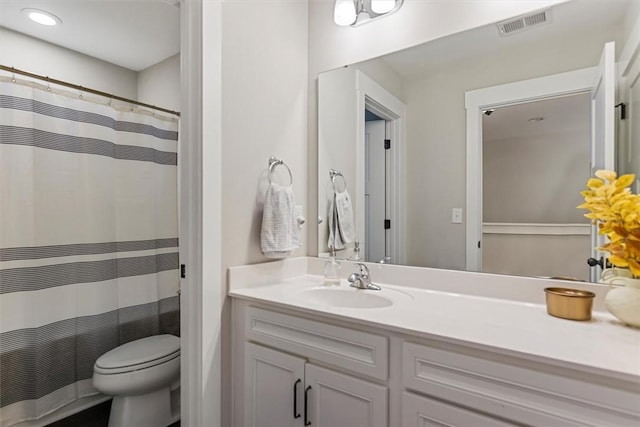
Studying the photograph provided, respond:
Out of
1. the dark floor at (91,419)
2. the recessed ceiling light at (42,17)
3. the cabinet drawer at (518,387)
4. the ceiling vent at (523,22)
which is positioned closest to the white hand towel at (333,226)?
the cabinet drawer at (518,387)

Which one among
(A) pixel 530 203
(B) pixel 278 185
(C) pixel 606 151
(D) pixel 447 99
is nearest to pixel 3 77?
(B) pixel 278 185

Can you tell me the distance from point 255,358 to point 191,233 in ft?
1.82

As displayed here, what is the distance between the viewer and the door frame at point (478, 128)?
127 centimetres

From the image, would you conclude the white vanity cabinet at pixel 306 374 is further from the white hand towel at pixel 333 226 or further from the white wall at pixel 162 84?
the white wall at pixel 162 84

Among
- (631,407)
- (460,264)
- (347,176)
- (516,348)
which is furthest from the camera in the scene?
(347,176)

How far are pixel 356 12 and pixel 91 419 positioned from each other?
2.61m

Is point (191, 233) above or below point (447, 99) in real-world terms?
below

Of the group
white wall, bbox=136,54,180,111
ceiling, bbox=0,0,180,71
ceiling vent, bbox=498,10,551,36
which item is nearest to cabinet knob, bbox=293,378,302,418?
ceiling vent, bbox=498,10,551,36

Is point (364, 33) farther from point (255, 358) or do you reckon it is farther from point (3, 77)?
point (3, 77)

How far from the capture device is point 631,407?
0.68 meters

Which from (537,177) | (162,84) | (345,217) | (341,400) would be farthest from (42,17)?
(537,177)

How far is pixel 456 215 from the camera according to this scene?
56.4 inches

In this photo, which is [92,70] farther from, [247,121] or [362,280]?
[362,280]

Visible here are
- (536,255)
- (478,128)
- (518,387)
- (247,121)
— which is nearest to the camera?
(518,387)
